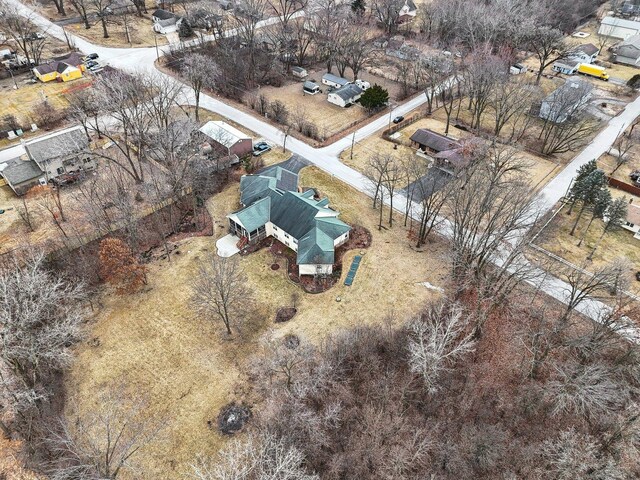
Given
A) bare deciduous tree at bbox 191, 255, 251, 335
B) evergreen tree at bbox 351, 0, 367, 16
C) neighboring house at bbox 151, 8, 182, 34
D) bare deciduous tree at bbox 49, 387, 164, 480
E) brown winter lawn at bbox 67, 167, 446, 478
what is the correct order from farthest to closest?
evergreen tree at bbox 351, 0, 367, 16 → neighboring house at bbox 151, 8, 182, 34 → bare deciduous tree at bbox 191, 255, 251, 335 → brown winter lawn at bbox 67, 167, 446, 478 → bare deciduous tree at bbox 49, 387, 164, 480

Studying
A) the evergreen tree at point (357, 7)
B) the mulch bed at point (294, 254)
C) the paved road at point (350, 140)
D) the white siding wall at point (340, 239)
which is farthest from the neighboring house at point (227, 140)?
the evergreen tree at point (357, 7)

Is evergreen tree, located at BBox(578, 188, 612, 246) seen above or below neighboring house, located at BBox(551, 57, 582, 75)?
below

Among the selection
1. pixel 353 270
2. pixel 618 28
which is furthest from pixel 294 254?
pixel 618 28

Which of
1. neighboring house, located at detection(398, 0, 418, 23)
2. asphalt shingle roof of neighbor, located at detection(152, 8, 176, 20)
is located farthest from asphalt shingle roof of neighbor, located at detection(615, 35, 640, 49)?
asphalt shingle roof of neighbor, located at detection(152, 8, 176, 20)

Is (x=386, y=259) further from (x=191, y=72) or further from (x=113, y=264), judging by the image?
(x=191, y=72)

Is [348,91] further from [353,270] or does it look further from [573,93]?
[353,270]

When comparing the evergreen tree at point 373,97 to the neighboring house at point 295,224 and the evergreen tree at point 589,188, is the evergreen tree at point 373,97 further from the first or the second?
the evergreen tree at point 589,188

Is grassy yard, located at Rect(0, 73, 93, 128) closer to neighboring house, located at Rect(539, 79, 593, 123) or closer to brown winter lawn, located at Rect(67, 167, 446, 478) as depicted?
brown winter lawn, located at Rect(67, 167, 446, 478)

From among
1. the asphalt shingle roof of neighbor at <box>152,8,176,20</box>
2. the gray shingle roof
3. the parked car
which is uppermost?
the asphalt shingle roof of neighbor at <box>152,8,176,20</box>
